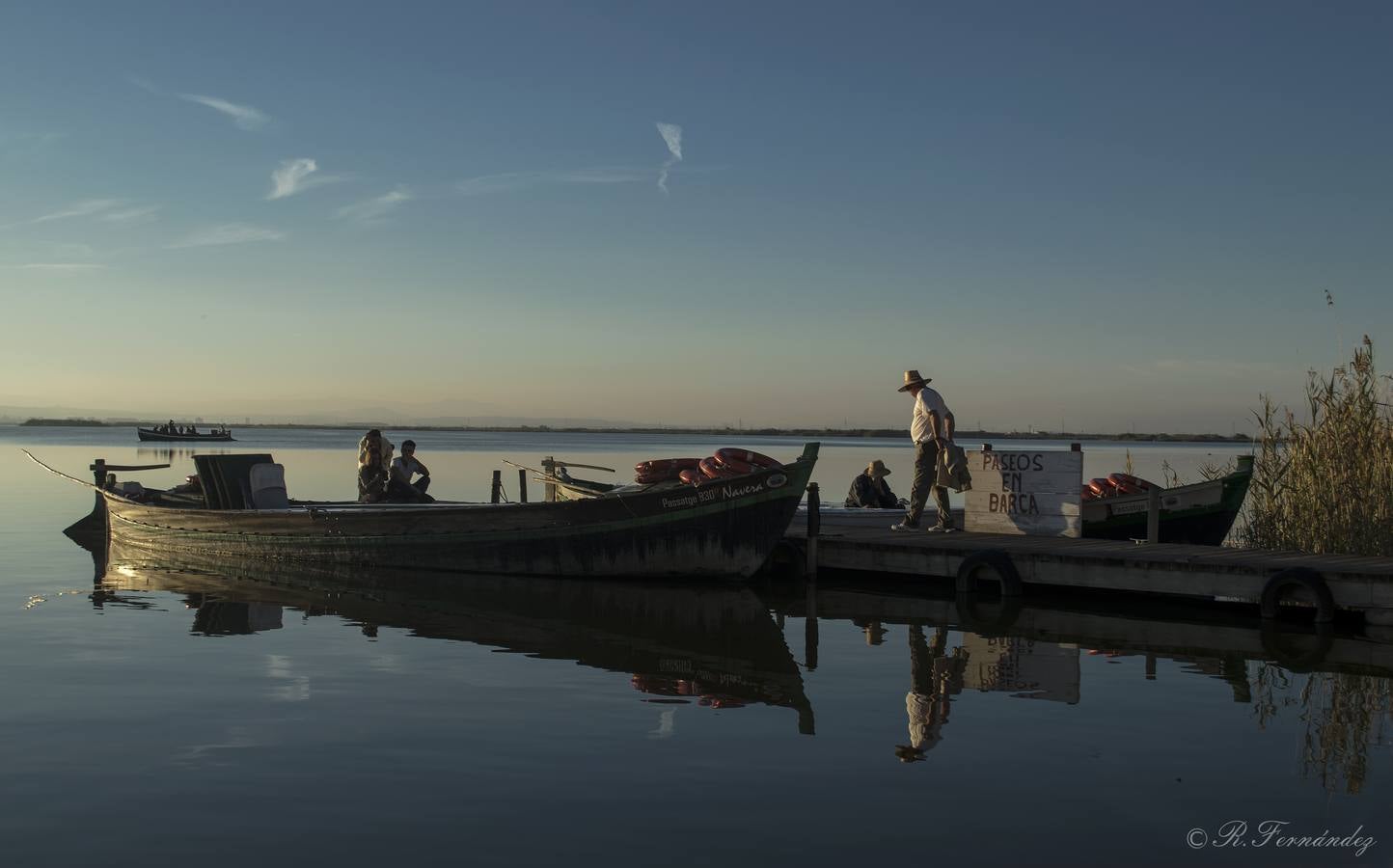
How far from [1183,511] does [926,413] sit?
211 inches

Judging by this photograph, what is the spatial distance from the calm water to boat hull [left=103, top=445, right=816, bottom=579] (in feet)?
5.98

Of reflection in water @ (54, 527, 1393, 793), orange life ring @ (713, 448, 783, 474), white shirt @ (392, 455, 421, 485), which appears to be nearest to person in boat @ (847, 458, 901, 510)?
orange life ring @ (713, 448, 783, 474)

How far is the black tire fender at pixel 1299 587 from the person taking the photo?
13617 mm

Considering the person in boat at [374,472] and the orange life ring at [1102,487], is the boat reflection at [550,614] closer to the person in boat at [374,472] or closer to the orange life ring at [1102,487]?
the person in boat at [374,472]

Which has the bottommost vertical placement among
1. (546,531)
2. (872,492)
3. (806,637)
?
(806,637)

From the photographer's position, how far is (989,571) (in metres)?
16.3

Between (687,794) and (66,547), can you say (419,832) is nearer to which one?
(687,794)

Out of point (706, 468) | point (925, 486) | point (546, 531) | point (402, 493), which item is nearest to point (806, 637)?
point (925, 486)

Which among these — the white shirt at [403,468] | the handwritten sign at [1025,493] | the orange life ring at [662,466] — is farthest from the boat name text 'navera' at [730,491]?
the white shirt at [403,468]

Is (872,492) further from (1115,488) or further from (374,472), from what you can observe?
(374,472)

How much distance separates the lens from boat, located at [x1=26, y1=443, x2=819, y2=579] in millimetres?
17094

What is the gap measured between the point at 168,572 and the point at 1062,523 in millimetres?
13828

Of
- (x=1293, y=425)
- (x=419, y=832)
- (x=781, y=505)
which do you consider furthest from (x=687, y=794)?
(x=1293, y=425)

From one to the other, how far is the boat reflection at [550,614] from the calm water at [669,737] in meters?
0.08
